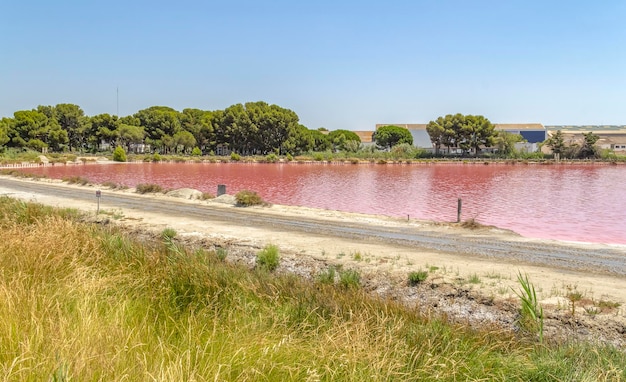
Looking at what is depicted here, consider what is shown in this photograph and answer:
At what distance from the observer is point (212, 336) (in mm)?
3846

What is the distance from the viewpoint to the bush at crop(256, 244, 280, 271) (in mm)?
9734

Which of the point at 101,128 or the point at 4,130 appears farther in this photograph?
the point at 101,128

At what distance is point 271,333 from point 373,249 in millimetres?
7636

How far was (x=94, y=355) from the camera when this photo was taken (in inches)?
121

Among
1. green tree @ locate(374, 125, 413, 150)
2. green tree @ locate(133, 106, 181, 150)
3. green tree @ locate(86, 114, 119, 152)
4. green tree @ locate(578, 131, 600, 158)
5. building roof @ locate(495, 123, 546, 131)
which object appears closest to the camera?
green tree @ locate(86, 114, 119, 152)

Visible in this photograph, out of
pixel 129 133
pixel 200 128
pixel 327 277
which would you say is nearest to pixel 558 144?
pixel 200 128

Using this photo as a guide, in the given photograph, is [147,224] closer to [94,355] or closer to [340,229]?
[340,229]

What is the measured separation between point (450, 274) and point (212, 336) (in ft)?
20.9

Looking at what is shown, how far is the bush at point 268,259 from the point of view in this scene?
383 inches

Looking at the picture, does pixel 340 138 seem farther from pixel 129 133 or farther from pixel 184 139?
pixel 129 133

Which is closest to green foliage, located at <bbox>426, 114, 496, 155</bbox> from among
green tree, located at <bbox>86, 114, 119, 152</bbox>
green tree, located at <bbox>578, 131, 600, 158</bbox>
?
green tree, located at <bbox>578, 131, 600, 158</bbox>

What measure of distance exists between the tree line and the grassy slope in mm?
83870

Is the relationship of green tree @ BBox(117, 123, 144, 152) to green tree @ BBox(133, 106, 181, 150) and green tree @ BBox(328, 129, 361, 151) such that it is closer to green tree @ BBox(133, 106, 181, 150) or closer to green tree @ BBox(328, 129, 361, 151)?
green tree @ BBox(133, 106, 181, 150)

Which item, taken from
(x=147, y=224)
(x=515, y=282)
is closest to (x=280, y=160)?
(x=147, y=224)
